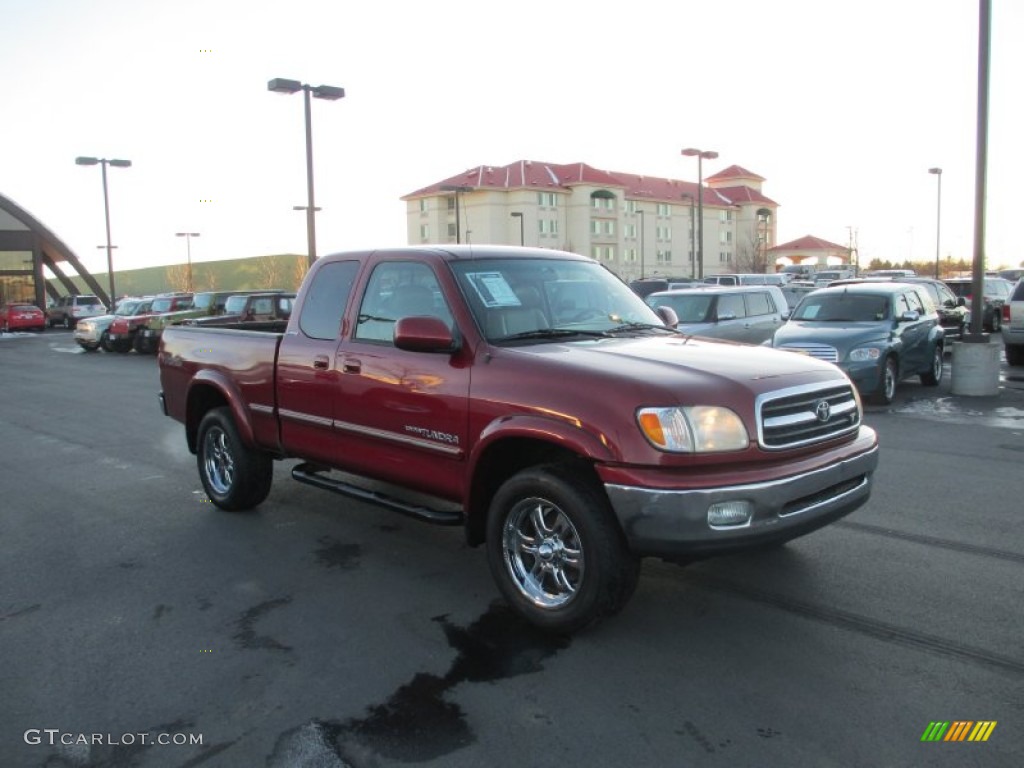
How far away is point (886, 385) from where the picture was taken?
39.1ft

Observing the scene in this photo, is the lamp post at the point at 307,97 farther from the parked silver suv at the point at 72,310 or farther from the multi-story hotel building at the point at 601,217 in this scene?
the multi-story hotel building at the point at 601,217

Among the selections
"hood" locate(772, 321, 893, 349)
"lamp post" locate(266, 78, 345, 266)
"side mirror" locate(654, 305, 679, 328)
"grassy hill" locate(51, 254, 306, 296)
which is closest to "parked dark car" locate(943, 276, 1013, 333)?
"hood" locate(772, 321, 893, 349)

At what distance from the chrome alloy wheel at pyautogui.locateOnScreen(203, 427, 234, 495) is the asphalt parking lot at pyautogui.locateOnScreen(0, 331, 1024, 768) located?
10.9 inches

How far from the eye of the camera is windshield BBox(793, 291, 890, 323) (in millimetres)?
12758

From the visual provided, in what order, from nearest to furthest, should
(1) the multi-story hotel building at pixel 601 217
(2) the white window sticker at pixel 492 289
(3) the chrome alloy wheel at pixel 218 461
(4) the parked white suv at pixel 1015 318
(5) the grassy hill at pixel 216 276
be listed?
(2) the white window sticker at pixel 492 289 < (3) the chrome alloy wheel at pixel 218 461 < (4) the parked white suv at pixel 1015 318 < (1) the multi-story hotel building at pixel 601 217 < (5) the grassy hill at pixel 216 276

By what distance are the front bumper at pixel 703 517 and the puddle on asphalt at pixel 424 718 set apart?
768 mm

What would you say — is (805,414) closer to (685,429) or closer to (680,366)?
(680,366)

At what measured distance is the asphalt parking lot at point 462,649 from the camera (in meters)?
3.26

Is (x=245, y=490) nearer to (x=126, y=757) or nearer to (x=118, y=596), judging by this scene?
(x=118, y=596)

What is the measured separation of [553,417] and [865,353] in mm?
9101

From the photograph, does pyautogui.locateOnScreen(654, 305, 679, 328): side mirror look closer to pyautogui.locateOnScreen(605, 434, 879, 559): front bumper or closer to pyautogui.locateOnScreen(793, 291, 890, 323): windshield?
pyautogui.locateOnScreen(605, 434, 879, 559): front bumper

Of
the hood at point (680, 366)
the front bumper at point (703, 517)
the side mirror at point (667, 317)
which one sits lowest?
the front bumper at point (703, 517)

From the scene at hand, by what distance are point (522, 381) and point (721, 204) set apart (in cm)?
10030

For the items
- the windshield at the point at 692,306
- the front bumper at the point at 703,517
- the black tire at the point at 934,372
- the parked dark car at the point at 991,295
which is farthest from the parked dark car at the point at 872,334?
the parked dark car at the point at 991,295
